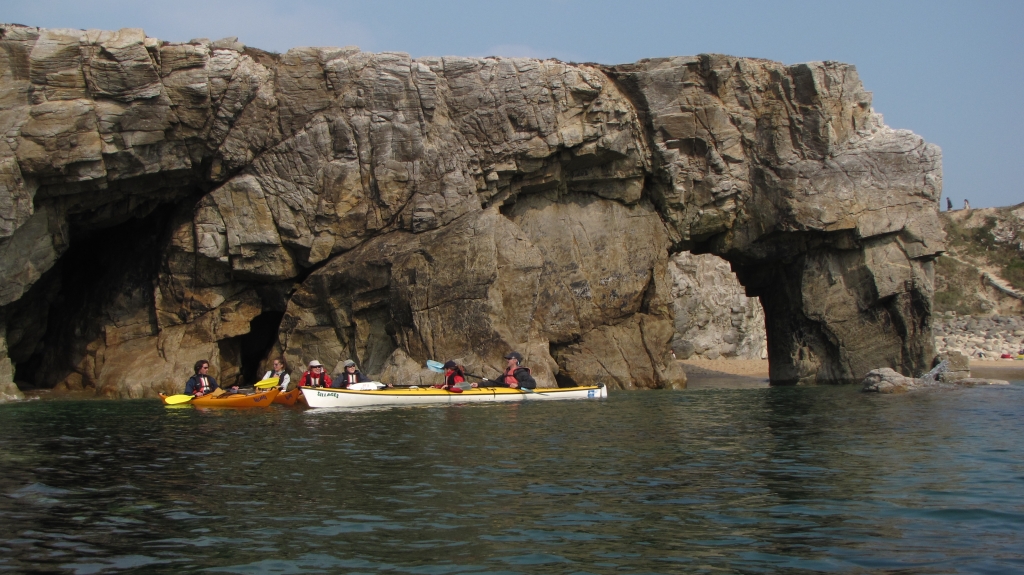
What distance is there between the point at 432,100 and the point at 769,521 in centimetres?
2076

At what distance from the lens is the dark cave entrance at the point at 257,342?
103ft

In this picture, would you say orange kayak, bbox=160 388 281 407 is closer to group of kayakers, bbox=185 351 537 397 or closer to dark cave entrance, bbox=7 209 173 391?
group of kayakers, bbox=185 351 537 397

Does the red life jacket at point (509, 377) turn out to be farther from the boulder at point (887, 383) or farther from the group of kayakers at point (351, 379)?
the boulder at point (887, 383)

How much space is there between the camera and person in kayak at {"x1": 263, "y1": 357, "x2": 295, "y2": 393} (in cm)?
2341

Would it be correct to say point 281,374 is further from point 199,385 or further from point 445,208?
point 445,208

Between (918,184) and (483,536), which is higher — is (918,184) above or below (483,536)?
above

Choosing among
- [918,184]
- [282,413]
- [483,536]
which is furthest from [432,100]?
[483,536]

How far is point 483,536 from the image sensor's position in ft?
25.3

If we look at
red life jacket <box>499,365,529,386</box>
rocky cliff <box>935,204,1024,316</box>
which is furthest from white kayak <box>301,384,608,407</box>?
rocky cliff <box>935,204,1024,316</box>

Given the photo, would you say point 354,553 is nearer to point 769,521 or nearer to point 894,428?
point 769,521

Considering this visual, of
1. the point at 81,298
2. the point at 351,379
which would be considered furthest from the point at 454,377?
the point at 81,298

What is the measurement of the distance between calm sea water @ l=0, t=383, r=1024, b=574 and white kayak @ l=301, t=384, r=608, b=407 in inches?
153

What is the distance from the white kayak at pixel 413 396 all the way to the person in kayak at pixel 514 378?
0.83ft

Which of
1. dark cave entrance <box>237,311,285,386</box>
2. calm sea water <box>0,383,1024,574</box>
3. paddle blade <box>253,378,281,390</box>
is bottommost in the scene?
calm sea water <box>0,383,1024,574</box>
